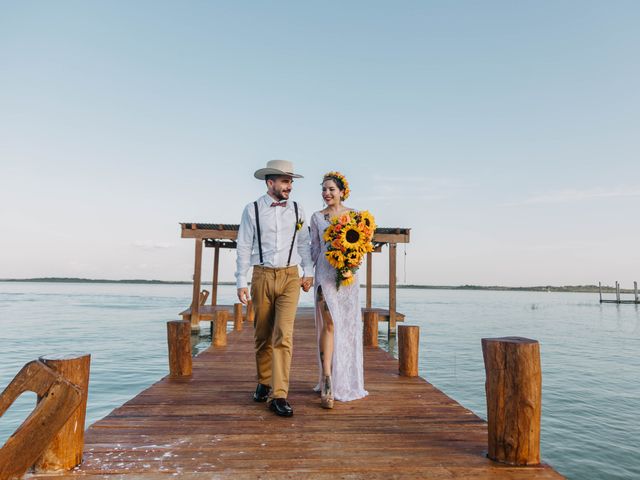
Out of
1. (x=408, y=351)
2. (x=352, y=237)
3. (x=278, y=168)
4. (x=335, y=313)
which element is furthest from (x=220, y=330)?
(x=278, y=168)

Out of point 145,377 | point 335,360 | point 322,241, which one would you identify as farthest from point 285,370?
point 145,377

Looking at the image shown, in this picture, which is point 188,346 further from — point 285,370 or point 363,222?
point 363,222

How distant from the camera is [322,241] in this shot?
4402 mm

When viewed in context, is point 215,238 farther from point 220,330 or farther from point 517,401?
point 517,401

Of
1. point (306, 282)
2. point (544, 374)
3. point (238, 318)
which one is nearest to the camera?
point (306, 282)

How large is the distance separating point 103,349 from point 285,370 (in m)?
14.8

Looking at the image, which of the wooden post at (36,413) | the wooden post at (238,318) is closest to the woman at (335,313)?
the wooden post at (36,413)

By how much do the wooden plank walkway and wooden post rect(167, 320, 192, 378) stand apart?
431mm

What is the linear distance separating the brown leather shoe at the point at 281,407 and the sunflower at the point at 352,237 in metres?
1.58

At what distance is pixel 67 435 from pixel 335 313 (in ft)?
8.18

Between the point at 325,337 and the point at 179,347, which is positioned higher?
the point at 325,337

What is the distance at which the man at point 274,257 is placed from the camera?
398cm

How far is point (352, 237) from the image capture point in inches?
165

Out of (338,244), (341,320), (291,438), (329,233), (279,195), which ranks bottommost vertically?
(291,438)
